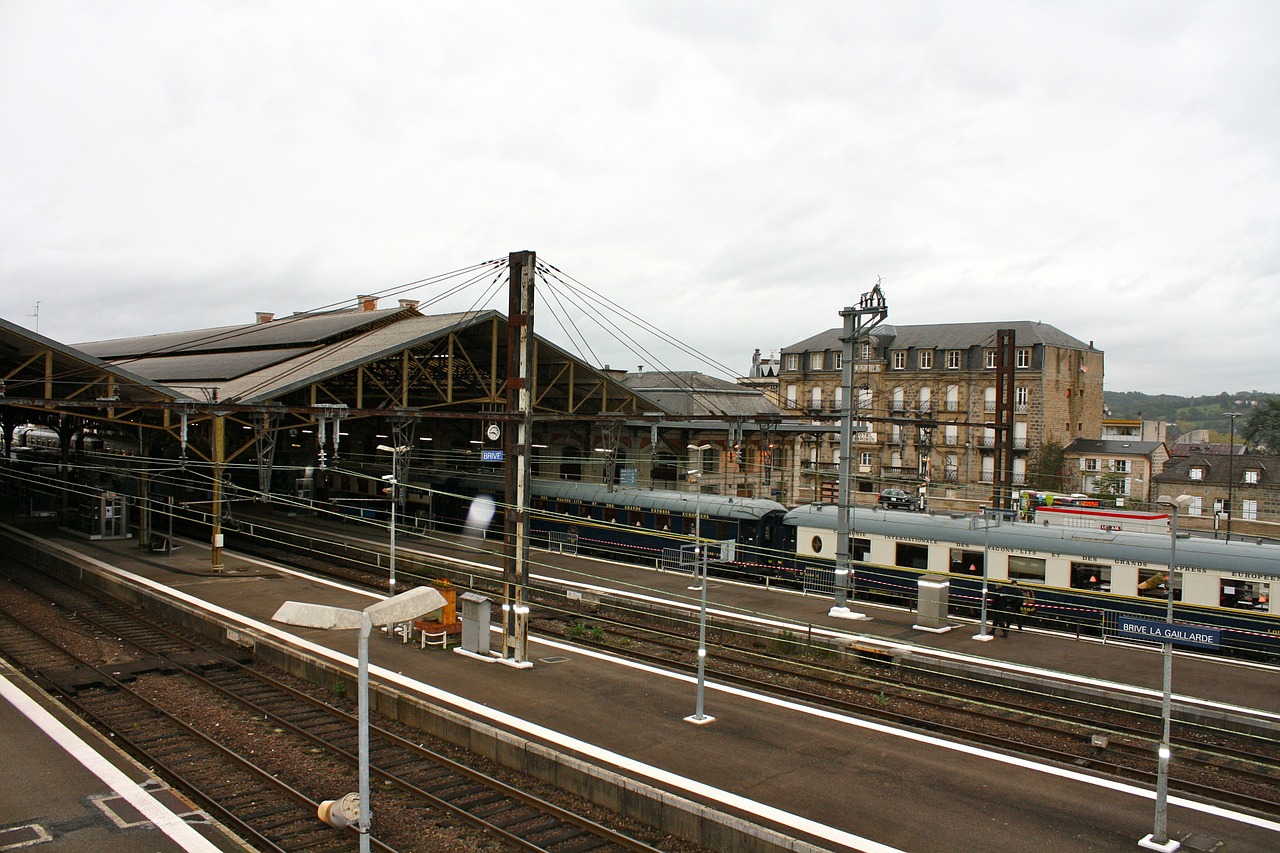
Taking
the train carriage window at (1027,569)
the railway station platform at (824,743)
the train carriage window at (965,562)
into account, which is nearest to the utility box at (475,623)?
the railway station platform at (824,743)

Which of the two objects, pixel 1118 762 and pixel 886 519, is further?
pixel 886 519

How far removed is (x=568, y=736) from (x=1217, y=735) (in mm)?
11151

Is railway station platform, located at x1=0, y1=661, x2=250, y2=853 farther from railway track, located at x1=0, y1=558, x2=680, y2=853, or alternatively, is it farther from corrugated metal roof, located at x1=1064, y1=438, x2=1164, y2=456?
corrugated metal roof, located at x1=1064, y1=438, x2=1164, y2=456

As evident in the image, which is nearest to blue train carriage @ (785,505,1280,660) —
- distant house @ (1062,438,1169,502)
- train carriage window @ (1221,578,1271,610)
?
train carriage window @ (1221,578,1271,610)

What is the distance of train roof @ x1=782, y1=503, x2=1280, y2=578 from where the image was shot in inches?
770

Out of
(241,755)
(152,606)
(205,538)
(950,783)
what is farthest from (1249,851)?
(205,538)

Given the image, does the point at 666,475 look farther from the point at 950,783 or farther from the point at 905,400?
the point at 950,783

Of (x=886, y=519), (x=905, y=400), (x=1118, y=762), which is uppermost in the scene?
(x=905, y=400)

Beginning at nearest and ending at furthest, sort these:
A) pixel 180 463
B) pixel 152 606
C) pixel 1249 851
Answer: pixel 1249 851 → pixel 152 606 → pixel 180 463

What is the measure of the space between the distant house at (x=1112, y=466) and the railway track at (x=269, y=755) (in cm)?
4914

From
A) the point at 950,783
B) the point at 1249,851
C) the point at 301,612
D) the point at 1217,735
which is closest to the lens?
the point at 301,612

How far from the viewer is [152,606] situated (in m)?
23.1

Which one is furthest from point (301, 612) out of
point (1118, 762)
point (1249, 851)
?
point (1118, 762)

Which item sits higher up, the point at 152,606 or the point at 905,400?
the point at 905,400
